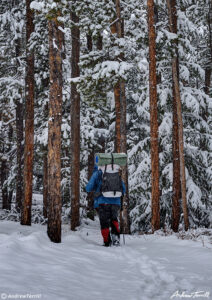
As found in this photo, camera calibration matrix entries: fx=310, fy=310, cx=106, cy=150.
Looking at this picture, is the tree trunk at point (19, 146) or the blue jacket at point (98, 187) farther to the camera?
the tree trunk at point (19, 146)

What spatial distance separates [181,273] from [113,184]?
11.3 feet

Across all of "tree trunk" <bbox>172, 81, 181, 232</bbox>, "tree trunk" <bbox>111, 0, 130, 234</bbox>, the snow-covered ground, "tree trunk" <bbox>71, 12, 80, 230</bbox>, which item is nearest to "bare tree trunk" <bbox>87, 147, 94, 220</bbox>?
"tree trunk" <bbox>71, 12, 80, 230</bbox>

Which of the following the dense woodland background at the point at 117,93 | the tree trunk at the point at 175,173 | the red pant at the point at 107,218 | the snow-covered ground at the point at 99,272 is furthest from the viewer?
the tree trunk at the point at 175,173

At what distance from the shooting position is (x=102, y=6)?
11.9 meters

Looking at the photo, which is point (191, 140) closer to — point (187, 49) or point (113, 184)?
point (187, 49)

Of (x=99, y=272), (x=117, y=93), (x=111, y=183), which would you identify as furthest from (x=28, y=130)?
(x=99, y=272)

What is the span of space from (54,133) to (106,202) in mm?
2182

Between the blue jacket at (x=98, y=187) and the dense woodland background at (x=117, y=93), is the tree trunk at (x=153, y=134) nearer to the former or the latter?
the dense woodland background at (x=117, y=93)

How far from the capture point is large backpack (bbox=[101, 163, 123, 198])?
770 centimetres

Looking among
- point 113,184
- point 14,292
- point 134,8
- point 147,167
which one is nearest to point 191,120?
point 147,167

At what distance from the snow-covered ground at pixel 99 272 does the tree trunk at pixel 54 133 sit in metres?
1.50

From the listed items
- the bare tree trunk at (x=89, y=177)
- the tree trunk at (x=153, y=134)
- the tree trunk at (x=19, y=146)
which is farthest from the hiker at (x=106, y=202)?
the tree trunk at (x=19, y=146)

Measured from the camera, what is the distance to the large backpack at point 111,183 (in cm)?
770

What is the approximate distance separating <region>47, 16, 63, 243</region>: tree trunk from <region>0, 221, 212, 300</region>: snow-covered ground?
1501 mm
